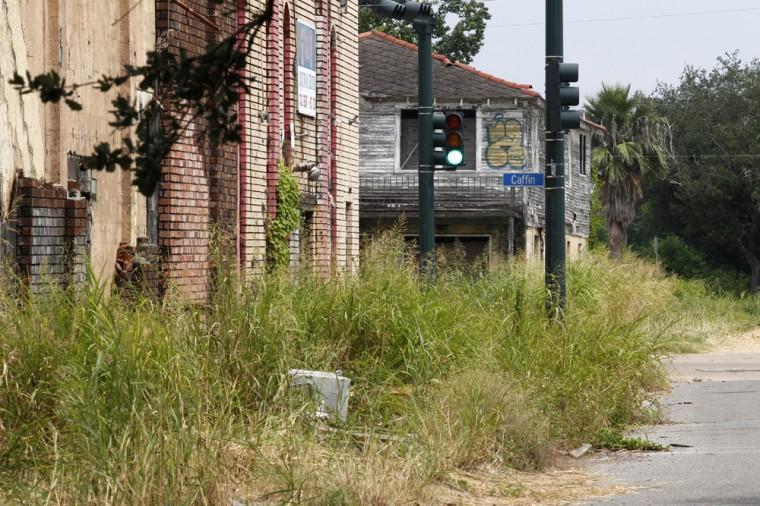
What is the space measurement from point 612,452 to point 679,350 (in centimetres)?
1664

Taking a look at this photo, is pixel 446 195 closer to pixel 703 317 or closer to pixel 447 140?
pixel 703 317

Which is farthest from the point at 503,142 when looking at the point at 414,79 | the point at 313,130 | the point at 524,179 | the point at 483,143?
the point at 524,179

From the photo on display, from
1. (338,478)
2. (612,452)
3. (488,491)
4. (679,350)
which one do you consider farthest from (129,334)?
(679,350)

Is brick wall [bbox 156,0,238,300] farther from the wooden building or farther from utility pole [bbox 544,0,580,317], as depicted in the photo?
the wooden building

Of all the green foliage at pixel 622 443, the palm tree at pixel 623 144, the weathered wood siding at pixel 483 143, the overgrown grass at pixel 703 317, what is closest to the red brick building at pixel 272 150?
the green foliage at pixel 622 443

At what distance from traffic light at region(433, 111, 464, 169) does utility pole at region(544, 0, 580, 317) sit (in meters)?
3.15

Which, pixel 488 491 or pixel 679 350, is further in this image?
pixel 679 350

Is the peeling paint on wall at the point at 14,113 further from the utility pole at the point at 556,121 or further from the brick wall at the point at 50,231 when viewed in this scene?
the utility pole at the point at 556,121

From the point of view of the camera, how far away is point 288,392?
34.5 feet

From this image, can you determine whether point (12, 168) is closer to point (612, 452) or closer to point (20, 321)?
→ point (20, 321)

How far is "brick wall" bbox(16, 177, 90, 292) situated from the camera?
12.0 meters

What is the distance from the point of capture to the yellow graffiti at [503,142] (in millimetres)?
39719

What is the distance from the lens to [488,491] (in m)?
10.3

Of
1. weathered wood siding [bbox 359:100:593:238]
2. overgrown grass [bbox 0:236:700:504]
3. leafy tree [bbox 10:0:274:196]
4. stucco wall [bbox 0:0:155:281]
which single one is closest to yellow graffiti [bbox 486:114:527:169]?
weathered wood siding [bbox 359:100:593:238]
